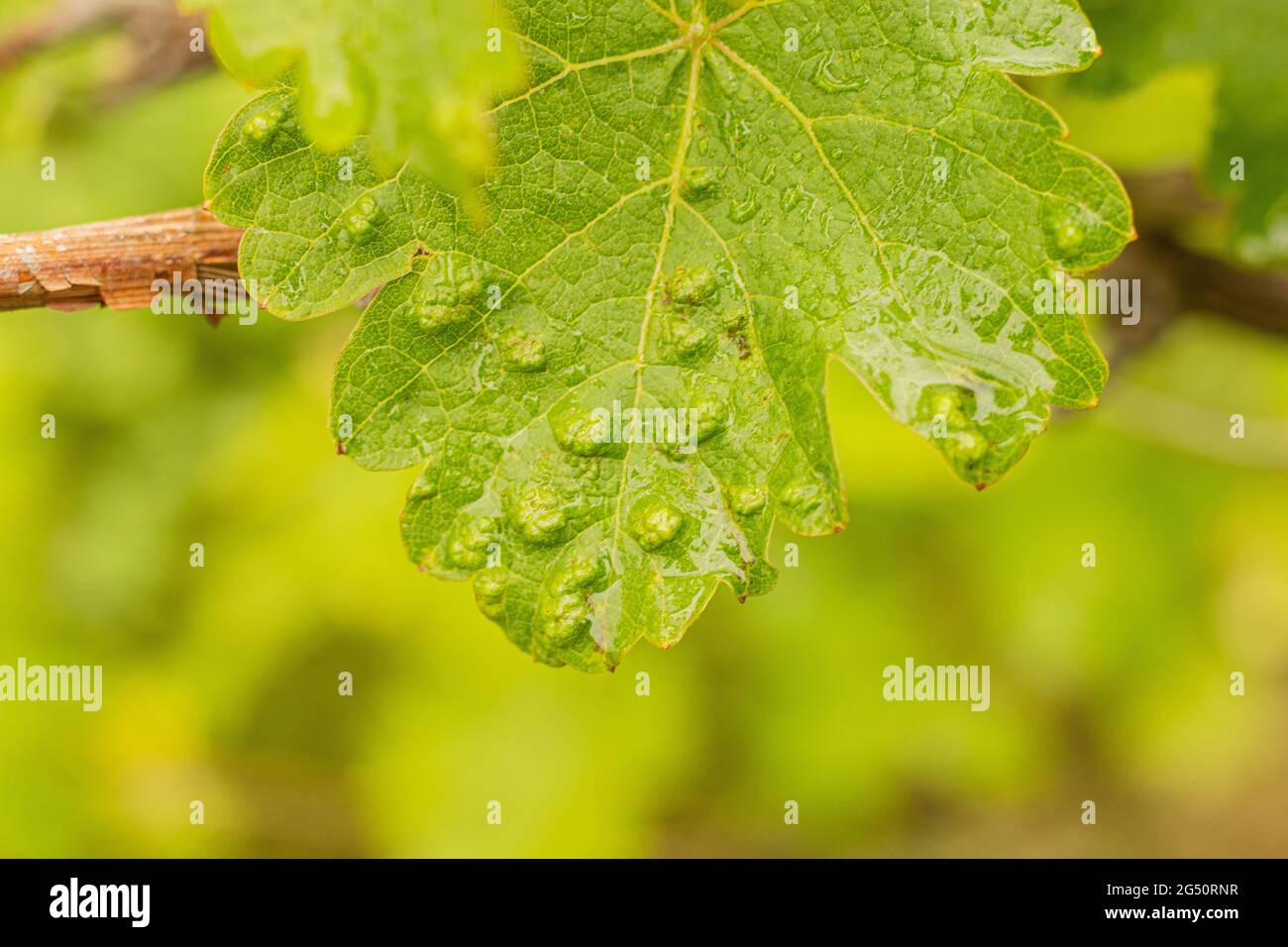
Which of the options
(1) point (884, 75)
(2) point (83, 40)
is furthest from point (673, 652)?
(1) point (884, 75)

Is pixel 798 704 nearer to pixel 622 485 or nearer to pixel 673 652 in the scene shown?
pixel 673 652

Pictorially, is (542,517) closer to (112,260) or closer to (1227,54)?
(112,260)

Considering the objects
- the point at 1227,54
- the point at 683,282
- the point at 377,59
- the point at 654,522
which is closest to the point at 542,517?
the point at 654,522

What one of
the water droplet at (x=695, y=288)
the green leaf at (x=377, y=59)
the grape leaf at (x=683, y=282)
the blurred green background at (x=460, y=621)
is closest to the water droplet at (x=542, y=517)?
the grape leaf at (x=683, y=282)

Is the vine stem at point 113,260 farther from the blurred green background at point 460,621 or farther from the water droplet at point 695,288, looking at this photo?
the blurred green background at point 460,621

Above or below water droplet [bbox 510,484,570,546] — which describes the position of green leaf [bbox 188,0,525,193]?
above

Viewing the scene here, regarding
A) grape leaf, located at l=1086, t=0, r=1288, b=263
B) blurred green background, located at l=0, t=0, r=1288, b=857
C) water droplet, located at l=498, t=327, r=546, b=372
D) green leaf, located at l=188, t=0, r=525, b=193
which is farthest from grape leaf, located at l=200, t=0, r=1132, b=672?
blurred green background, located at l=0, t=0, r=1288, b=857

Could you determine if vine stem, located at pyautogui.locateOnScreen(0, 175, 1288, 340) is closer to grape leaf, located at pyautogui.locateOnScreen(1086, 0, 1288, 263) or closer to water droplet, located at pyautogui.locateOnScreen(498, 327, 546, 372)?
water droplet, located at pyautogui.locateOnScreen(498, 327, 546, 372)
